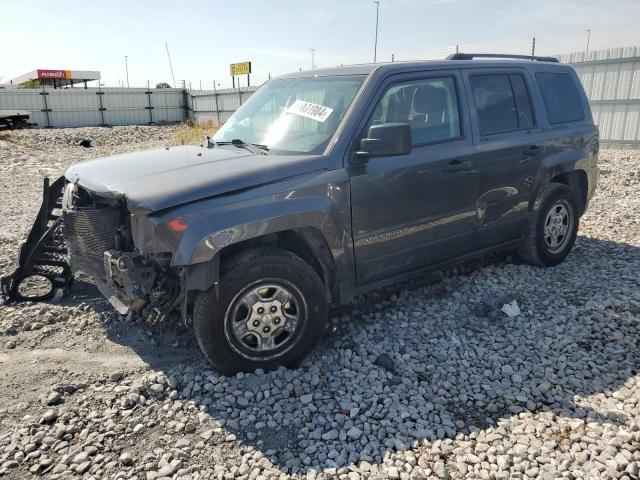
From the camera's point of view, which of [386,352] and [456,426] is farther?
[386,352]

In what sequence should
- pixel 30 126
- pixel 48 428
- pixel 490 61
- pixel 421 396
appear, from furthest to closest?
1. pixel 30 126
2. pixel 490 61
3. pixel 421 396
4. pixel 48 428

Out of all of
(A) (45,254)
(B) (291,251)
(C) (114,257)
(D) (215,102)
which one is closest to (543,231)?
(B) (291,251)

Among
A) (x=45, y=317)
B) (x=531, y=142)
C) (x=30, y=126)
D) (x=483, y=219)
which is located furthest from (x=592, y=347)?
(x=30, y=126)

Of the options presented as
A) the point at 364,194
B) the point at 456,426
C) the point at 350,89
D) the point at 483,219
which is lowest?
the point at 456,426

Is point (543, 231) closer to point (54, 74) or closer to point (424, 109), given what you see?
point (424, 109)

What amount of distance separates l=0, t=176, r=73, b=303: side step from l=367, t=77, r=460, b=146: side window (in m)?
2.85

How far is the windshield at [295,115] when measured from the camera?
148 inches

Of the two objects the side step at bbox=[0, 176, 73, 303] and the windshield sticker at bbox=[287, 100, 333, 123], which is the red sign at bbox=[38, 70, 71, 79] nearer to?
the side step at bbox=[0, 176, 73, 303]

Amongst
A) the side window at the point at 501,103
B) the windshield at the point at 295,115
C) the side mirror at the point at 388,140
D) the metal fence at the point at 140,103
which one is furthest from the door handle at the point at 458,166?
the metal fence at the point at 140,103

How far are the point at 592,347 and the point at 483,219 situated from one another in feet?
4.45

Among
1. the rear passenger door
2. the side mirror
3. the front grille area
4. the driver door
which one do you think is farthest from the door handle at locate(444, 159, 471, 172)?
the front grille area

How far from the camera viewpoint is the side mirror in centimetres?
342

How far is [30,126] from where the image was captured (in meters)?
23.7

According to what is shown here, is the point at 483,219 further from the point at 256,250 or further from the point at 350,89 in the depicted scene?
the point at 256,250
